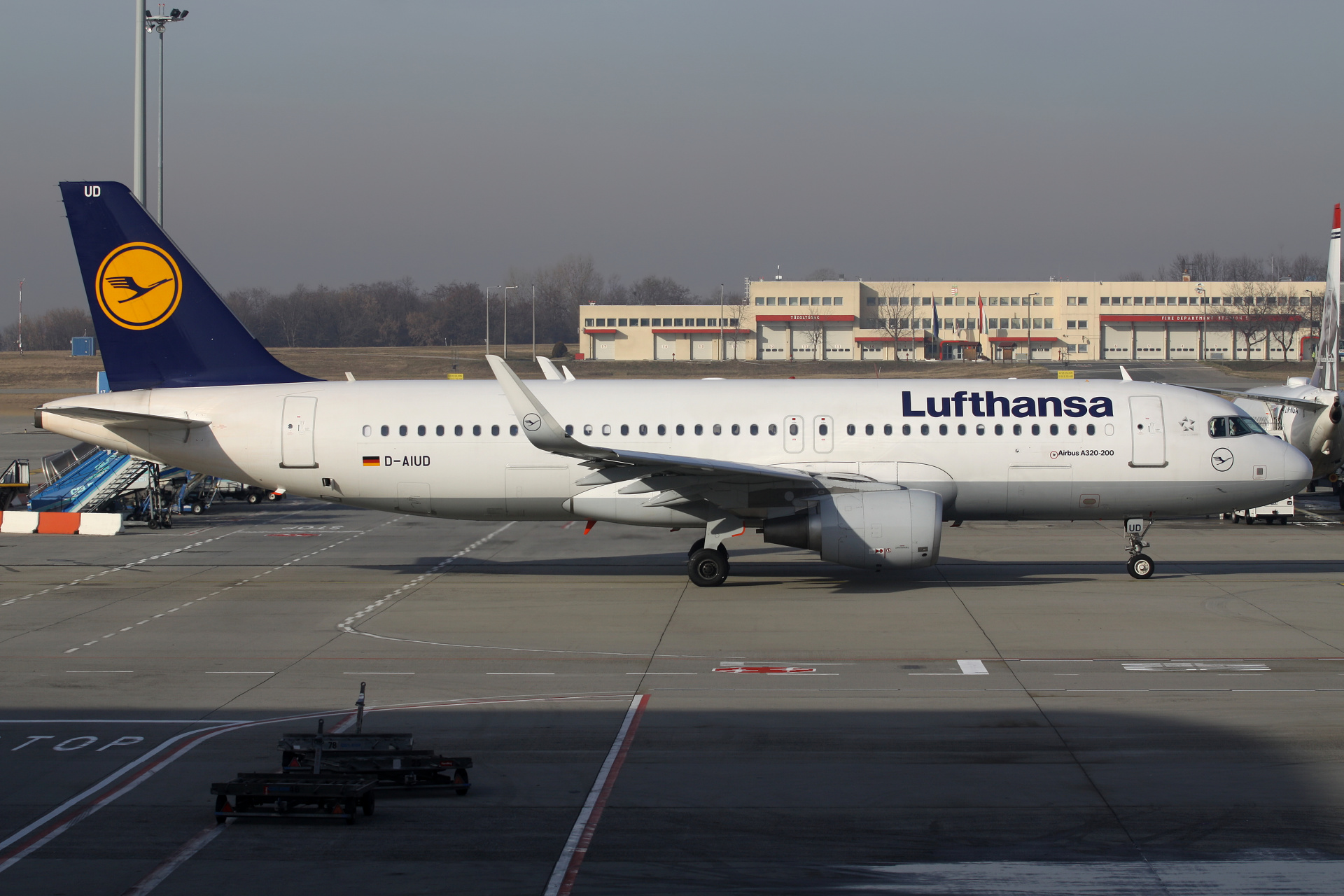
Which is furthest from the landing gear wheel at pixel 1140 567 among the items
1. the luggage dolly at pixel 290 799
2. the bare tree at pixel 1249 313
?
the bare tree at pixel 1249 313

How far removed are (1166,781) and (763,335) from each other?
126 m

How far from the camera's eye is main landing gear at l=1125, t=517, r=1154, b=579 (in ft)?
77.2

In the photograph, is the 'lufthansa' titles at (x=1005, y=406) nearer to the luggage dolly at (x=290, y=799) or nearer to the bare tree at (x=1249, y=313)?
the luggage dolly at (x=290, y=799)

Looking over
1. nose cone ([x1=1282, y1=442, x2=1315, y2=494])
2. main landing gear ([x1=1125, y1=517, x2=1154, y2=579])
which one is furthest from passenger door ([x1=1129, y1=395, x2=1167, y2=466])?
nose cone ([x1=1282, y1=442, x2=1315, y2=494])

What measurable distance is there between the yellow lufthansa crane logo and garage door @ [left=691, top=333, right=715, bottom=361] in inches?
4431

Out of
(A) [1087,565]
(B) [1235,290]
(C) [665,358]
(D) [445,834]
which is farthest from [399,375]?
(B) [1235,290]

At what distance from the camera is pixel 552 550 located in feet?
95.6

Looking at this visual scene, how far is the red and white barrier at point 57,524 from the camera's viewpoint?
32.3 m

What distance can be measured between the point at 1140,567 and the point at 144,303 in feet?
72.1

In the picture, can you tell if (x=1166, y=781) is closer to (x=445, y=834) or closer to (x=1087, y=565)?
(x=445, y=834)

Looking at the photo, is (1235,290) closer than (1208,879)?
No

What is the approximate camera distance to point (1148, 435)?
2341 centimetres

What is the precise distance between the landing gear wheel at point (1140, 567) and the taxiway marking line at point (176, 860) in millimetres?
19149

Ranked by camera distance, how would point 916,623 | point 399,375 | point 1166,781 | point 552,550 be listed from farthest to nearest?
1. point 399,375
2. point 552,550
3. point 916,623
4. point 1166,781
